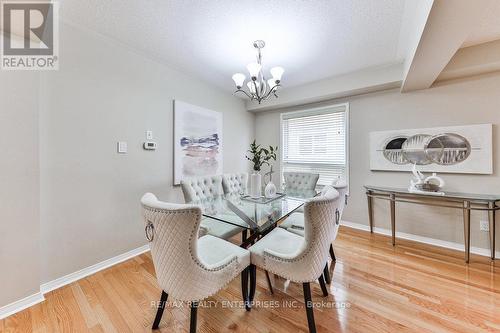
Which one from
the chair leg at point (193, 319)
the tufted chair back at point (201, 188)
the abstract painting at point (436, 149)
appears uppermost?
the abstract painting at point (436, 149)

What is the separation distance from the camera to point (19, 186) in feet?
4.99

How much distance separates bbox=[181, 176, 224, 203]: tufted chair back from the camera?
2312mm

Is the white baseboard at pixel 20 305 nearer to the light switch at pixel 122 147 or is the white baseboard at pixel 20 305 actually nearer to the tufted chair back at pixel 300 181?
the light switch at pixel 122 147

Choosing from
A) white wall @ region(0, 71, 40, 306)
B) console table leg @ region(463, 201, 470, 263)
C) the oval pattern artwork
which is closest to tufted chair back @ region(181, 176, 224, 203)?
white wall @ region(0, 71, 40, 306)

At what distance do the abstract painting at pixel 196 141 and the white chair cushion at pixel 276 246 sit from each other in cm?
171

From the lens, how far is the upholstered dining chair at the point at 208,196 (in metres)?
1.99

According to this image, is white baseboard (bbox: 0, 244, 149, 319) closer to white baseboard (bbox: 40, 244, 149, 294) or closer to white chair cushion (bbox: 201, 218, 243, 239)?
white baseboard (bbox: 40, 244, 149, 294)

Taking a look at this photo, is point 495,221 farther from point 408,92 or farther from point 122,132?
point 122,132

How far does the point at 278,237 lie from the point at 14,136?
2274 millimetres

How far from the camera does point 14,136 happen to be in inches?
58.7

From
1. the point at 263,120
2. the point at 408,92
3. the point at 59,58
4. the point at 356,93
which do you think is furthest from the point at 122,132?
the point at 408,92

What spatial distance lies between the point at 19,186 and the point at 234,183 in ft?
7.16

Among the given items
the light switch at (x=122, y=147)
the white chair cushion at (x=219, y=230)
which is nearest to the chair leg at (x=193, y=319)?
→ the white chair cushion at (x=219, y=230)

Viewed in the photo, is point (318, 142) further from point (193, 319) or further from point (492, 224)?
point (193, 319)
